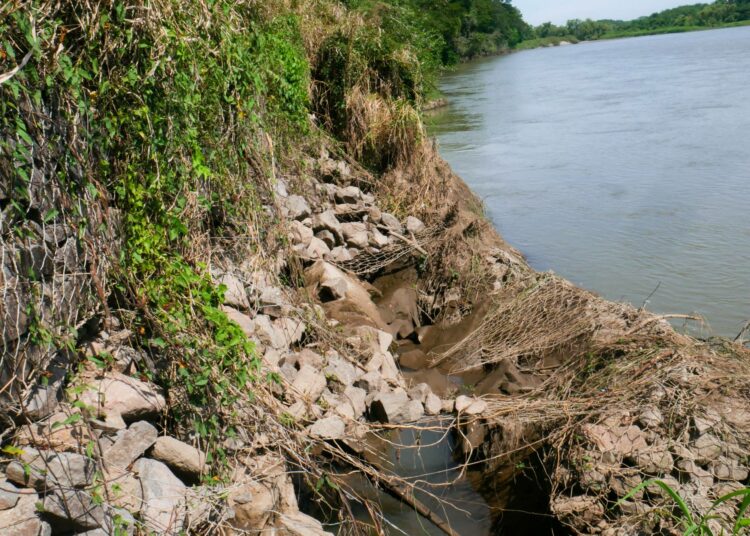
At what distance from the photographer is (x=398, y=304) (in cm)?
757

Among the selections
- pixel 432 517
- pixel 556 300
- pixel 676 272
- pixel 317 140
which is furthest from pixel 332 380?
→ pixel 676 272

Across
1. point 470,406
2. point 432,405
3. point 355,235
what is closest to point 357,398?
point 432,405

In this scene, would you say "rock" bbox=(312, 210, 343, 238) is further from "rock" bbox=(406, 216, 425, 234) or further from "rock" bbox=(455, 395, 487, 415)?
"rock" bbox=(455, 395, 487, 415)

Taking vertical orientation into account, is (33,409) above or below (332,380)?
above

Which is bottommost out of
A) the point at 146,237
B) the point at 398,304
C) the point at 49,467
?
the point at 398,304

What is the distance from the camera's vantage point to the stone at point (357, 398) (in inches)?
206

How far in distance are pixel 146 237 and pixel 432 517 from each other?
2425 millimetres

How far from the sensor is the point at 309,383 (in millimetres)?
4992

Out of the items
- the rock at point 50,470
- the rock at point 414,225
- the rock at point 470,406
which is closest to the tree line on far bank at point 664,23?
the rock at point 414,225

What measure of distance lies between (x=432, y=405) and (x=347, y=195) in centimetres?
348

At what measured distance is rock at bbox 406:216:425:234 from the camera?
8562 mm

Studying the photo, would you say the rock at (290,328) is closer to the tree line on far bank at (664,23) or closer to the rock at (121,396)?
the rock at (121,396)

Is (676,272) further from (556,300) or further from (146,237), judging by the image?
(146,237)

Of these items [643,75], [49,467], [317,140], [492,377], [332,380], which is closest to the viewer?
[49,467]
